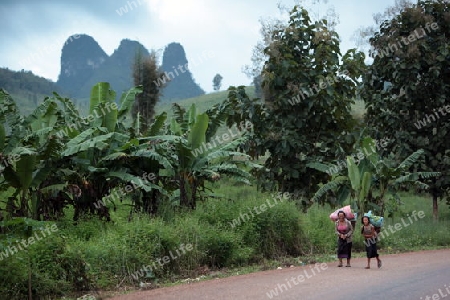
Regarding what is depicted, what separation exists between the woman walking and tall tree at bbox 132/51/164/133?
2129 centimetres

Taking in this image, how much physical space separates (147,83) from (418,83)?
760 inches

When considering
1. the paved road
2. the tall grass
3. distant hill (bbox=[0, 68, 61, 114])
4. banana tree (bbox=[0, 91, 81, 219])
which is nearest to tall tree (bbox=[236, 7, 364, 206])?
the tall grass

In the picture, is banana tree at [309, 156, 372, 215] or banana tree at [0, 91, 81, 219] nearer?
banana tree at [0, 91, 81, 219]

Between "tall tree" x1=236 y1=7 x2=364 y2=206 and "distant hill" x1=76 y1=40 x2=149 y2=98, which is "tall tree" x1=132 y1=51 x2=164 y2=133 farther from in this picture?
"distant hill" x1=76 y1=40 x2=149 y2=98

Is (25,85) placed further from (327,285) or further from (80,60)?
(327,285)

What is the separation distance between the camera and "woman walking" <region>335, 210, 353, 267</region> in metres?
11.7

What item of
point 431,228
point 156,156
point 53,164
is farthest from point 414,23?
point 53,164

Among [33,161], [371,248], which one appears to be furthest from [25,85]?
[371,248]

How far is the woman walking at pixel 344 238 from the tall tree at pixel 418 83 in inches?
321

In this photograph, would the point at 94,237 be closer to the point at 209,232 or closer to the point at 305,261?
the point at 209,232

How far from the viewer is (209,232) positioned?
37.0ft

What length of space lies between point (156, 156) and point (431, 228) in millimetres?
10264

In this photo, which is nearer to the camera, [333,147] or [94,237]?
[94,237]

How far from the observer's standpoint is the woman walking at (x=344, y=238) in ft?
38.5
